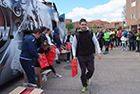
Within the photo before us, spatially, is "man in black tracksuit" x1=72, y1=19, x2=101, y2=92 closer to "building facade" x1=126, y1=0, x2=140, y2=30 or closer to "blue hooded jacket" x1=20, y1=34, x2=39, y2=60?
"blue hooded jacket" x1=20, y1=34, x2=39, y2=60

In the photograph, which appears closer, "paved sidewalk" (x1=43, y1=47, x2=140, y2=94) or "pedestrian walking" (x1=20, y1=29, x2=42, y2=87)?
"pedestrian walking" (x1=20, y1=29, x2=42, y2=87)

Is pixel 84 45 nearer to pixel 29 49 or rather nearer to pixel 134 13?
pixel 29 49

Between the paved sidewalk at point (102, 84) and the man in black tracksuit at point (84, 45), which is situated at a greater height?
the man in black tracksuit at point (84, 45)

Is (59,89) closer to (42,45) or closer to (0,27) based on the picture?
(42,45)

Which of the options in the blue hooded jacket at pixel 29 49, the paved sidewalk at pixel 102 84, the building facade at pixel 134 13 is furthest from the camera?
the building facade at pixel 134 13

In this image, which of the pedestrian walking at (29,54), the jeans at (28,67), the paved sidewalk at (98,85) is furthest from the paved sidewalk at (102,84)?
the pedestrian walking at (29,54)

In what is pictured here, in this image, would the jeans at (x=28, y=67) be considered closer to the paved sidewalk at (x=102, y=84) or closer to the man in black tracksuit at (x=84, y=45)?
the paved sidewalk at (x=102, y=84)

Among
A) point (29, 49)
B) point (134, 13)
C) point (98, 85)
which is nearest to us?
point (29, 49)

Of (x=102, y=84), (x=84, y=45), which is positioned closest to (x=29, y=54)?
(x=84, y=45)

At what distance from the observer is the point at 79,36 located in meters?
3.23

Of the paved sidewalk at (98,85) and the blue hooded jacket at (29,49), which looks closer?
the blue hooded jacket at (29,49)

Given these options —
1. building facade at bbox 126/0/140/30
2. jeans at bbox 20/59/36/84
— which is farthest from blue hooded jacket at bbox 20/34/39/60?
building facade at bbox 126/0/140/30

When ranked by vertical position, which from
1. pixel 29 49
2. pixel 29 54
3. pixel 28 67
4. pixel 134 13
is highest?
pixel 134 13

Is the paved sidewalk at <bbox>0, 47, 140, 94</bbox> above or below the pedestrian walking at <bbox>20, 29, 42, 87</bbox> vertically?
below
